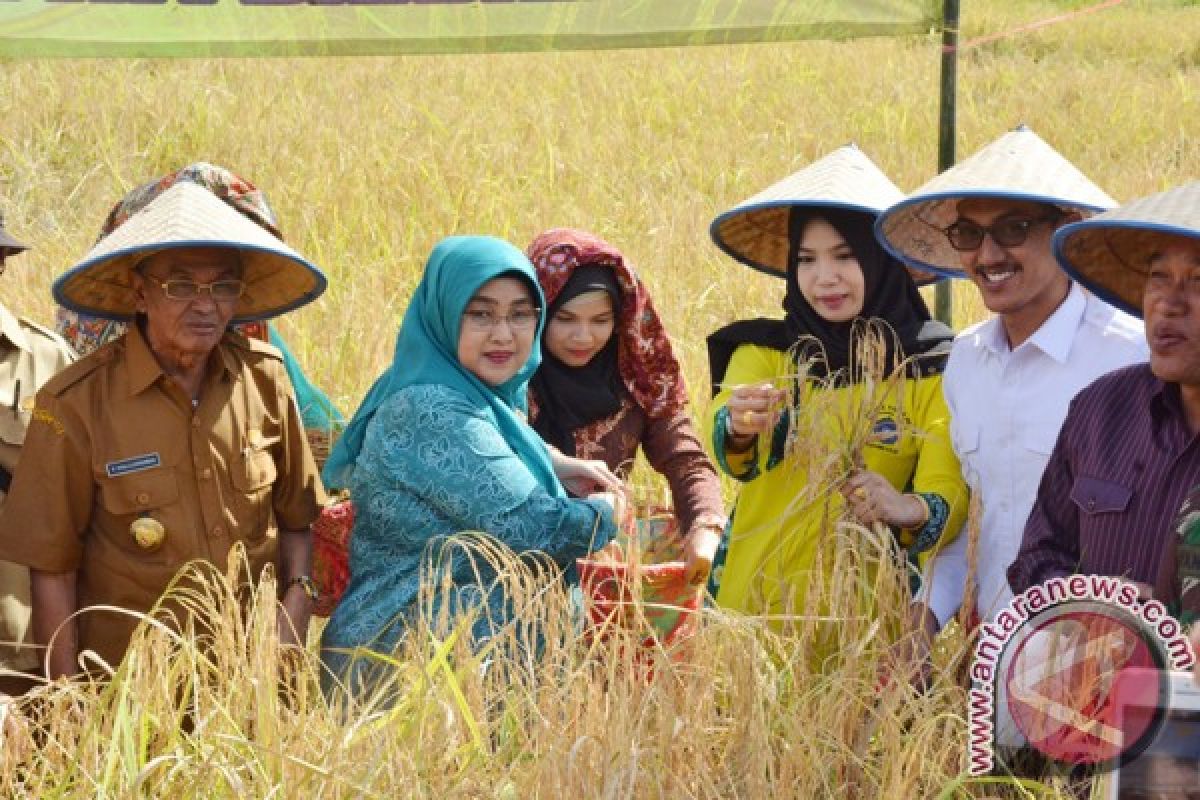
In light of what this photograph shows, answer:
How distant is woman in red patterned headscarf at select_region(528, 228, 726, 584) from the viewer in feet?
12.1

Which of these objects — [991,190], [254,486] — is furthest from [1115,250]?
[254,486]

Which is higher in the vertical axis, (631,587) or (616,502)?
(616,502)

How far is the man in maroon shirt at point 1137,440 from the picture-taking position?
2.56m

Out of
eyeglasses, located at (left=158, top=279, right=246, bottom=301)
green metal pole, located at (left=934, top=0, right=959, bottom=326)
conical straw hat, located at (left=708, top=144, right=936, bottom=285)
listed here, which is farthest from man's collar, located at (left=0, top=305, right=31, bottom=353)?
green metal pole, located at (left=934, top=0, right=959, bottom=326)

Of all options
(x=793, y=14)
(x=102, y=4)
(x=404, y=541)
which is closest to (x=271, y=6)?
(x=102, y=4)

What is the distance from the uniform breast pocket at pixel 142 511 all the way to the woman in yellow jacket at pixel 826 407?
3.28 feet

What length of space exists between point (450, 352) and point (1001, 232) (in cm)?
103

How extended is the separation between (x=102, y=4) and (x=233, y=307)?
1.47m

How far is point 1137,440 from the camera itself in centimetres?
263

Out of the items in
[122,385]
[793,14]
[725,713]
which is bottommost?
[725,713]

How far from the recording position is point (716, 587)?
11.5 ft

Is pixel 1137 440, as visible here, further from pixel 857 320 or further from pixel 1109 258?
pixel 857 320

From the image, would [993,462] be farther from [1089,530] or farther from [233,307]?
[233,307]

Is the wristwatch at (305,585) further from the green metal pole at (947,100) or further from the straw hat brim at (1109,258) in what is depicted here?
the green metal pole at (947,100)
